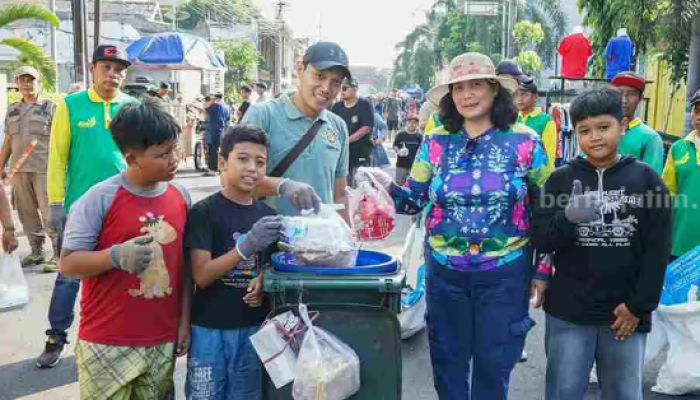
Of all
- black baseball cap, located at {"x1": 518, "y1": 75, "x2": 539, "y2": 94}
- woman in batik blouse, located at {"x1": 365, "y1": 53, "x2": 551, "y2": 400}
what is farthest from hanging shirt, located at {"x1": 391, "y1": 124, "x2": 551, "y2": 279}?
black baseball cap, located at {"x1": 518, "y1": 75, "x2": 539, "y2": 94}

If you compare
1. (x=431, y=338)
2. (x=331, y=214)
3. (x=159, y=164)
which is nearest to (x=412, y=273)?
(x=431, y=338)

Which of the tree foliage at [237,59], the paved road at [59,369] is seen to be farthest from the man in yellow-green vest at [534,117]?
the tree foliage at [237,59]

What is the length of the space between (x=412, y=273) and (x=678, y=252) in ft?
5.73

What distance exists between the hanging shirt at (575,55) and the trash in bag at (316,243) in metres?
8.23

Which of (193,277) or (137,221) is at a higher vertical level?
(137,221)

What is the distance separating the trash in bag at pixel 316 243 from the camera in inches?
105

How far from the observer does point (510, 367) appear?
3.19m

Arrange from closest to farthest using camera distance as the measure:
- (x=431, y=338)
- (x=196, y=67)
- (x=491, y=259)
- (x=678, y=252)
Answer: (x=491, y=259) → (x=431, y=338) → (x=678, y=252) → (x=196, y=67)

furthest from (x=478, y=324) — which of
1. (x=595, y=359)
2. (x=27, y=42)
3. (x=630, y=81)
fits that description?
(x=27, y=42)

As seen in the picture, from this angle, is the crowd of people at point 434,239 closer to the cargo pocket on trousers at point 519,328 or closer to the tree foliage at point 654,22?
the cargo pocket on trousers at point 519,328

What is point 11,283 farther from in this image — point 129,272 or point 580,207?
point 580,207

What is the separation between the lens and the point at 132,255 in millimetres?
2494

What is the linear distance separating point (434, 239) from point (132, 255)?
1.38 metres

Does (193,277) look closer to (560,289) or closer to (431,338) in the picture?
(431,338)
